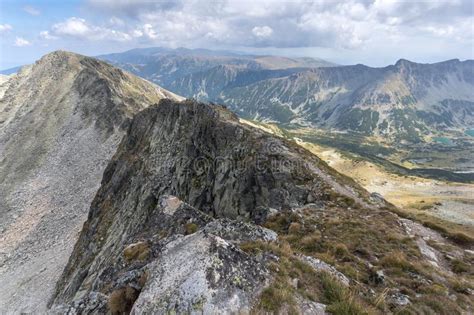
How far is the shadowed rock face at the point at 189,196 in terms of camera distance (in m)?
11.7

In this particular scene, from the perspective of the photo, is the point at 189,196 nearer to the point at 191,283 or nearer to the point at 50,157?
the point at 191,283

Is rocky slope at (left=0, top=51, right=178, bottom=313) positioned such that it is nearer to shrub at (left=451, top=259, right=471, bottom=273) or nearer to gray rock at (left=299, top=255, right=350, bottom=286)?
gray rock at (left=299, top=255, right=350, bottom=286)

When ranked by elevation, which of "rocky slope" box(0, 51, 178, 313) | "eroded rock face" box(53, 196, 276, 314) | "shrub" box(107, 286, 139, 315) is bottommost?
"rocky slope" box(0, 51, 178, 313)

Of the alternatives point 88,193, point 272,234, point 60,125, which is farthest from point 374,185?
point 272,234

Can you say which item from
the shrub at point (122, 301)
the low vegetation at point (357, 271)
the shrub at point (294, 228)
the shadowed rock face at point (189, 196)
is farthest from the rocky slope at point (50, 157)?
the low vegetation at point (357, 271)

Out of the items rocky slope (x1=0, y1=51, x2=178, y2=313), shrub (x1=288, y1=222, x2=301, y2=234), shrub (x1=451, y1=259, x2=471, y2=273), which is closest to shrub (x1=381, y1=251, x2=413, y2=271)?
shrub (x1=451, y1=259, x2=471, y2=273)

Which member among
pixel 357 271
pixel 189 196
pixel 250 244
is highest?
pixel 250 244

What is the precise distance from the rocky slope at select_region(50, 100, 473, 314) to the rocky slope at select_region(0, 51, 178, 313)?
14920 millimetres

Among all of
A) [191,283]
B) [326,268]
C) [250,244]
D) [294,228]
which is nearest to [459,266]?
[294,228]

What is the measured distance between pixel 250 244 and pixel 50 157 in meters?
96.7

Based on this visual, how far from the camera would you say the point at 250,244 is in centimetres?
→ 1440

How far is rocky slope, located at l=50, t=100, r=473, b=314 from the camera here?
11094 millimetres

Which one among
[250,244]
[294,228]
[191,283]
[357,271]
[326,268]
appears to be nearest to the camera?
[191,283]

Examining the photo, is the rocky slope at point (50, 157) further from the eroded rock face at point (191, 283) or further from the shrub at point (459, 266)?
the shrub at point (459, 266)
